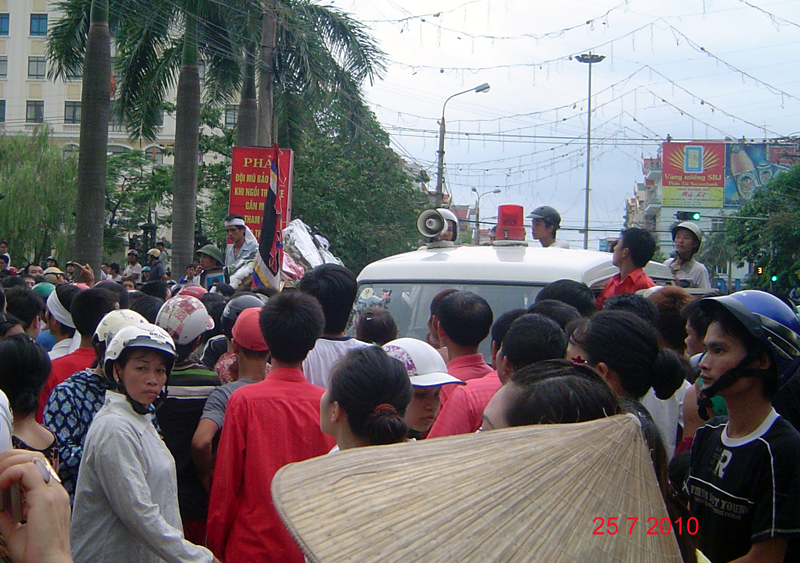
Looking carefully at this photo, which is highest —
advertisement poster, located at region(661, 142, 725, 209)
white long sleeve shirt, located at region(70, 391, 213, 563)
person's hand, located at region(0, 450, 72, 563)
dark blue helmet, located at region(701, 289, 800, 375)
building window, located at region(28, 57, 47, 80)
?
building window, located at region(28, 57, 47, 80)

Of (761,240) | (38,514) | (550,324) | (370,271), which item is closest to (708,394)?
(550,324)

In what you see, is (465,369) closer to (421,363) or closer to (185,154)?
(421,363)

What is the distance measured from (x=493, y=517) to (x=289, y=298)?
2.55 meters

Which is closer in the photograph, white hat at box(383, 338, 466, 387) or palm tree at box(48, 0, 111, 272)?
white hat at box(383, 338, 466, 387)

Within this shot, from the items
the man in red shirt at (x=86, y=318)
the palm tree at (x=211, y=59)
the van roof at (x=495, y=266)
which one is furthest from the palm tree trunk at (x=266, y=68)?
the man in red shirt at (x=86, y=318)

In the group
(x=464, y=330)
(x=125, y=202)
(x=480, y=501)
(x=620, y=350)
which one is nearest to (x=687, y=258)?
(x=464, y=330)

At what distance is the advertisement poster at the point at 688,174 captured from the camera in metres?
79.6

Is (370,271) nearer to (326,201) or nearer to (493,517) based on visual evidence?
(493,517)

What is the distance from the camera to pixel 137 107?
18.5 meters

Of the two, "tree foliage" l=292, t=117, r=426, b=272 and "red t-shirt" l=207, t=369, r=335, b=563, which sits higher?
"tree foliage" l=292, t=117, r=426, b=272

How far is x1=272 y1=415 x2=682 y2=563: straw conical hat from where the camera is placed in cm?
101

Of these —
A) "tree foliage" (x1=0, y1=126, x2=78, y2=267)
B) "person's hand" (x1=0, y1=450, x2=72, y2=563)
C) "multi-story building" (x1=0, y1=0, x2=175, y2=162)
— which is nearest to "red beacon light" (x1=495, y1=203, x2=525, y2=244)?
"person's hand" (x1=0, y1=450, x2=72, y2=563)

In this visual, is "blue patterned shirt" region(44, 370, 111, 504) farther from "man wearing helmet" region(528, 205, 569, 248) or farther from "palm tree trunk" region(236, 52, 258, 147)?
"palm tree trunk" region(236, 52, 258, 147)

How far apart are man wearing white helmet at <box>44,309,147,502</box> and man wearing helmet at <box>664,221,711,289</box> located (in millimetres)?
5186
